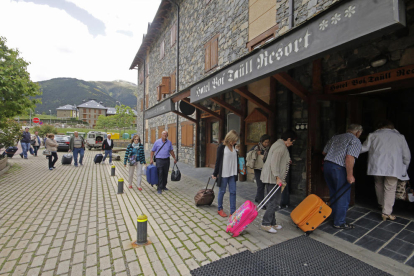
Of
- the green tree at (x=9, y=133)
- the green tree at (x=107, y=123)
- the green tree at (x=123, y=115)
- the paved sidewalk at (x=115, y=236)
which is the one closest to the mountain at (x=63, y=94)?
the green tree at (x=107, y=123)

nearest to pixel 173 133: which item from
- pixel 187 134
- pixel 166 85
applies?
pixel 187 134

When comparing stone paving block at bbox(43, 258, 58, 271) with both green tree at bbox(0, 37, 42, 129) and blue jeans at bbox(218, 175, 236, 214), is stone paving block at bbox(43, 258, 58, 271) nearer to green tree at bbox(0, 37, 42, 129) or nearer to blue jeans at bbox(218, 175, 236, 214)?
blue jeans at bbox(218, 175, 236, 214)

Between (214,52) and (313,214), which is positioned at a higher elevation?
(214,52)

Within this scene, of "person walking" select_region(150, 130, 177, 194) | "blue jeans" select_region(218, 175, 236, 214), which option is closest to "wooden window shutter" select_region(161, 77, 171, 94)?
"person walking" select_region(150, 130, 177, 194)

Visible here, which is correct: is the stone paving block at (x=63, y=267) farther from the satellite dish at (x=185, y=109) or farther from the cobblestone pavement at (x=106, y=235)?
the satellite dish at (x=185, y=109)

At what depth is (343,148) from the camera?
3553 mm

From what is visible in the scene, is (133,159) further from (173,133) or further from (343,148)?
(173,133)

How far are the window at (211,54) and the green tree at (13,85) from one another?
780cm

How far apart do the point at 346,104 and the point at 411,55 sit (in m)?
1.39

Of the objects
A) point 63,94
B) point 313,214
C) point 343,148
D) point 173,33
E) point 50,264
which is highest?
point 63,94

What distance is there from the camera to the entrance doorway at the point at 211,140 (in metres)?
9.59

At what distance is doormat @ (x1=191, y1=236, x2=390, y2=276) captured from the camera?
8.23 feet

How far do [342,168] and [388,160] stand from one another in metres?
0.85

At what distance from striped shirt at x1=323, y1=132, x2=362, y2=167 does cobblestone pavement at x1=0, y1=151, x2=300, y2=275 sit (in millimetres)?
1730
